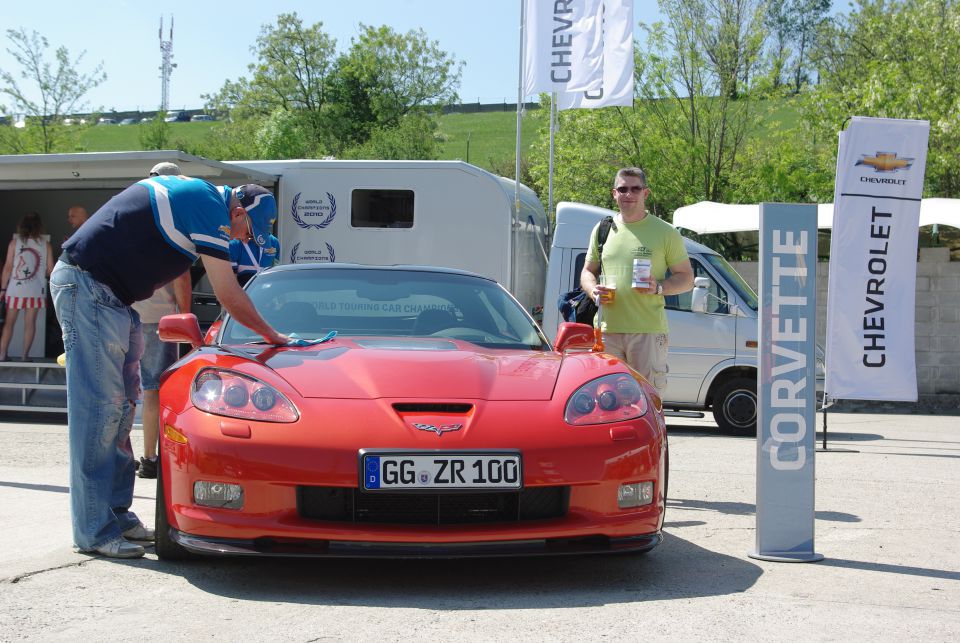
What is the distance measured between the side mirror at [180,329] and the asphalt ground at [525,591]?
940 mm

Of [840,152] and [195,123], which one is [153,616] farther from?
[195,123]

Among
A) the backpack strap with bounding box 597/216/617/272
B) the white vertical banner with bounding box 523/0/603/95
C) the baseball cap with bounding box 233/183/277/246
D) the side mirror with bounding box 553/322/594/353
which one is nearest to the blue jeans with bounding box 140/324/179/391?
the baseball cap with bounding box 233/183/277/246

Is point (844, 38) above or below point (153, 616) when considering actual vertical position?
above

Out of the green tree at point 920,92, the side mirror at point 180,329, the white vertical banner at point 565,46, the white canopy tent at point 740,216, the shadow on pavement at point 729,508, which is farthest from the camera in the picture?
the green tree at point 920,92

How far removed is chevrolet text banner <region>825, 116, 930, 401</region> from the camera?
9320 millimetres

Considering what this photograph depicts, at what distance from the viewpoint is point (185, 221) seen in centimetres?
435

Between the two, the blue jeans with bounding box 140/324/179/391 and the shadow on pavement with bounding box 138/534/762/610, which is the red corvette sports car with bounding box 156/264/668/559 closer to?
the shadow on pavement with bounding box 138/534/762/610

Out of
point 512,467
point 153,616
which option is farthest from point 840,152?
point 153,616

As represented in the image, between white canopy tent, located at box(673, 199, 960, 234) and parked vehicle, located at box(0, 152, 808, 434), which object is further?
white canopy tent, located at box(673, 199, 960, 234)

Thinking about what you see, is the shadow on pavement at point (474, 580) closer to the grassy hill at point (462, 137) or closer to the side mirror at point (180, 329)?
the side mirror at point (180, 329)

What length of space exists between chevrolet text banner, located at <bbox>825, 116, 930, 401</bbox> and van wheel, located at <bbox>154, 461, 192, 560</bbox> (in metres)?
6.64

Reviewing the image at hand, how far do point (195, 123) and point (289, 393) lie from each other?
8042 centimetres

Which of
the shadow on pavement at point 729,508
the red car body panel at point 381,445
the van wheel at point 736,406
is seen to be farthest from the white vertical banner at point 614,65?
the red car body panel at point 381,445

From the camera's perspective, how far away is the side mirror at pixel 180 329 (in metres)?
4.57
